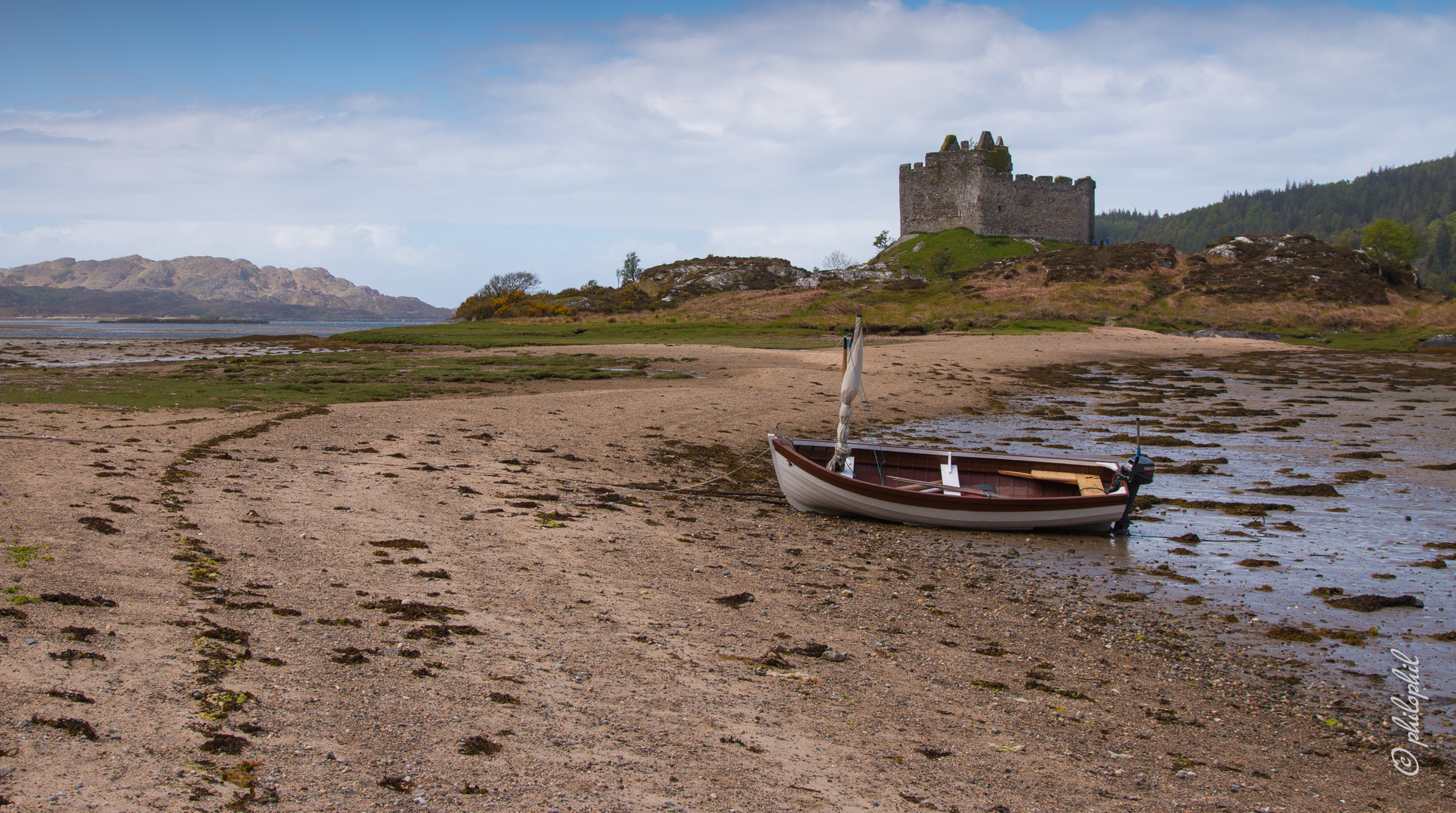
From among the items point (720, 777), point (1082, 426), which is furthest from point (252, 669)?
point (1082, 426)

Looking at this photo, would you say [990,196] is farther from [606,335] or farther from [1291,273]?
[606,335]

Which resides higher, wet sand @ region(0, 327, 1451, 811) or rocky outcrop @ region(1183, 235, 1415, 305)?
rocky outcrop @ region(1183, 235, 1415, 305)

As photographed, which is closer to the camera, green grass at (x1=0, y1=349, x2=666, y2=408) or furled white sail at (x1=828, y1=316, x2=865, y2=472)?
furled white sail at (x1=828, y1=316, x2=865, y2=472)

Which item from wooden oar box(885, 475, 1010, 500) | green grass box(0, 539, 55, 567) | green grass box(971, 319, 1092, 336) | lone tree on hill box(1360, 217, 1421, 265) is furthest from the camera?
lone tree on hill box(1360, 217, 1421, 265)

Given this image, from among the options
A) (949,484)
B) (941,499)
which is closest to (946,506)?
(941,499)

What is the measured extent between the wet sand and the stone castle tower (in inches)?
3106

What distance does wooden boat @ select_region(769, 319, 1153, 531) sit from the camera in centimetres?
1349

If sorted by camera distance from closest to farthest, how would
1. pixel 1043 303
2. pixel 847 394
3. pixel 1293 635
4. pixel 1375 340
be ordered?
pixel 1293 635
pixel 847 394
pixel 1375 340
pixel 1043 303

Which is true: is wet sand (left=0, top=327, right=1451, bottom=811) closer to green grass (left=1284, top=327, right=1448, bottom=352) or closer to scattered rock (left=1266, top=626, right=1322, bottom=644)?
scattered rock (left=1266, top=626, right=1322, bottom=644)

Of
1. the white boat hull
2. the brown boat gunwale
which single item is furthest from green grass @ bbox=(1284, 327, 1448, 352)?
the brown boat gunwale

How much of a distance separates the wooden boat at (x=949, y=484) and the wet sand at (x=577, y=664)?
395 millimetres

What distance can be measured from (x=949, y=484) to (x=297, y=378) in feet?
71.2

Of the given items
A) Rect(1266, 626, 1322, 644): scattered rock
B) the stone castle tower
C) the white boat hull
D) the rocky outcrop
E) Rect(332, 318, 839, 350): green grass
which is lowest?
Rect(1266, 626, 1322, 644): scattered rock

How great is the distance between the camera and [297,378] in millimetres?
27562
